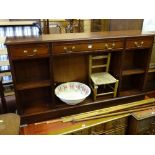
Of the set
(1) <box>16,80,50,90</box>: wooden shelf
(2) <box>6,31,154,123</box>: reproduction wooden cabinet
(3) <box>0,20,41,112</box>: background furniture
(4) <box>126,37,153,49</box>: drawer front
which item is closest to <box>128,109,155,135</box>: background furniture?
(2) <box>6,31,154,123</box>: reproduction wooden cabinet

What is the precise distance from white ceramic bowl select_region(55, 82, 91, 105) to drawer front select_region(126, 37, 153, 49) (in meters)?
0.70

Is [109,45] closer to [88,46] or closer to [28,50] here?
[88,46]

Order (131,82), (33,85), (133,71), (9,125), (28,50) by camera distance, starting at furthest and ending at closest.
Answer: (131,82)
(133,71)
(33,85)
(28,50)
(9,125)

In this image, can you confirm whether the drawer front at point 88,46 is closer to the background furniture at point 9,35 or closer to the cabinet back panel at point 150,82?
the background furniture at point 9,35

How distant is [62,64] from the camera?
2.06 m

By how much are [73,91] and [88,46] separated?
2.03 ft

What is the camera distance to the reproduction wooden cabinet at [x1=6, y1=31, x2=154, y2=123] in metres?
1.68

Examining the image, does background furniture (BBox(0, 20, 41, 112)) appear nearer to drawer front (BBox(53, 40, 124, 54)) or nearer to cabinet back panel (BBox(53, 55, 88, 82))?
cabinet back panel (BBox(53, 55, 88, 82))

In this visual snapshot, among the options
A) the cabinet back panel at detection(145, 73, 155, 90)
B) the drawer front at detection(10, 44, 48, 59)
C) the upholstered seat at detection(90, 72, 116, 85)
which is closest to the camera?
the drawer front at detection(10, 44, 48, 59)

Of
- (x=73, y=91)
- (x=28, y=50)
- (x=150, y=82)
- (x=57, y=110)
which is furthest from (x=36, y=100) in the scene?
(x=150, y=82)
